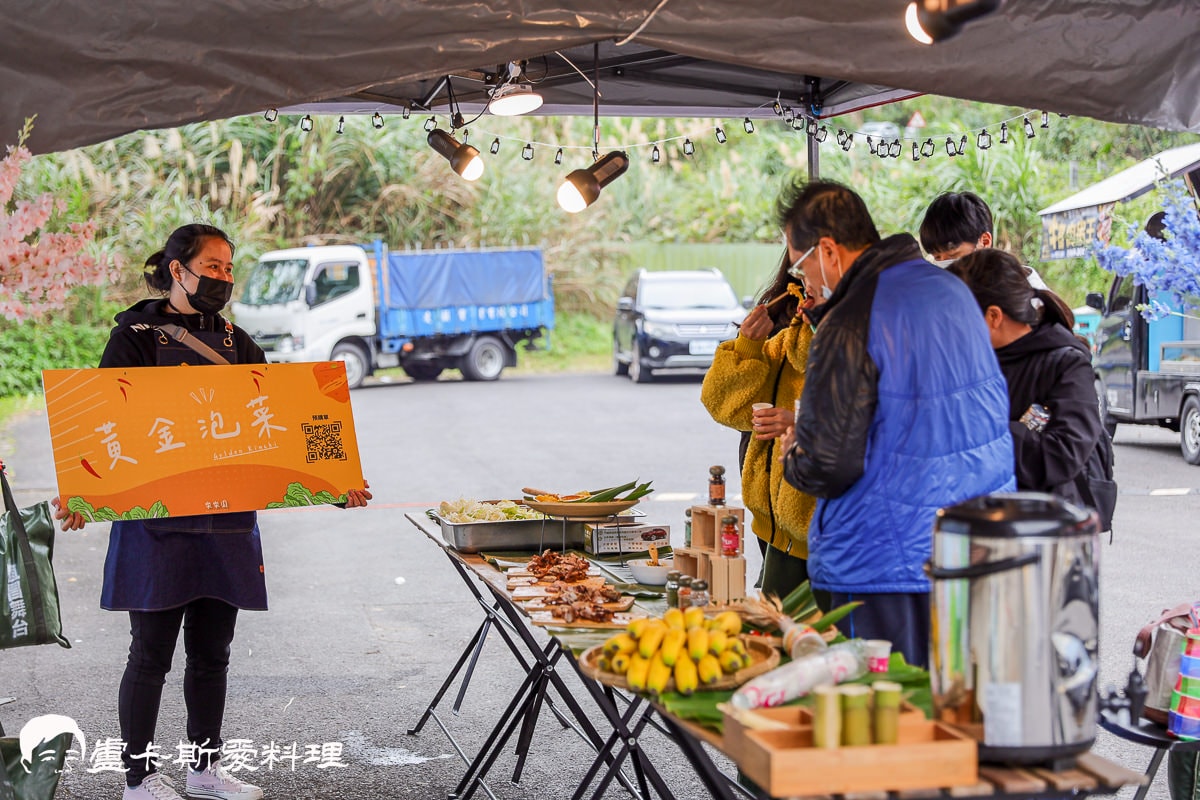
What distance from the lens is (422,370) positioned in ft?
65.6

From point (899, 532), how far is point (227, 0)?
2172 millimetres

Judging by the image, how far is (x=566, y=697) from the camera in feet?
13.0

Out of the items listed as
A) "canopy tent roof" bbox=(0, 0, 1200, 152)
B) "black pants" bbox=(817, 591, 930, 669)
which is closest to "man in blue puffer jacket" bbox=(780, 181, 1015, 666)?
"black pants" bbox=(817, 591, 930, 669)

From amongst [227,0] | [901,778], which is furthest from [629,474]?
[901,778]

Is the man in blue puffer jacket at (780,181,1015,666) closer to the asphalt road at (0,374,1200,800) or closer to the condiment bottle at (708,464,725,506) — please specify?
the condiment bottle at (708,464,725,506)

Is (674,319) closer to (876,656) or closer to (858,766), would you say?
(876,656)

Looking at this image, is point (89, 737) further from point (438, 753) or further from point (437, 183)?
point (437, 183)

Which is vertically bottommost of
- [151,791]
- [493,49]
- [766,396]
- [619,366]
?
[151,791]

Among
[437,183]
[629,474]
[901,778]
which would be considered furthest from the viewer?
[437,183]

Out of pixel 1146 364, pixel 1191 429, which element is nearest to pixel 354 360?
pixel 1146 364

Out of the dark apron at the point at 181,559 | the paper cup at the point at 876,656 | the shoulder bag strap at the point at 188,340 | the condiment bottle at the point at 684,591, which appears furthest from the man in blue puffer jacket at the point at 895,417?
the shoulder bag strap at the point at 188,340

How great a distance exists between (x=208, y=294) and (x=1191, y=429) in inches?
401

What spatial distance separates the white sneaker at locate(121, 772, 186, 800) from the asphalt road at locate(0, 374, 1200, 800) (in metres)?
0.40

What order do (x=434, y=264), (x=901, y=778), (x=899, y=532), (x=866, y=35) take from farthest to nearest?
(x=434, y=264) < (x=866, y=35) < (x=899, y=532) < (x=901, y=778)
